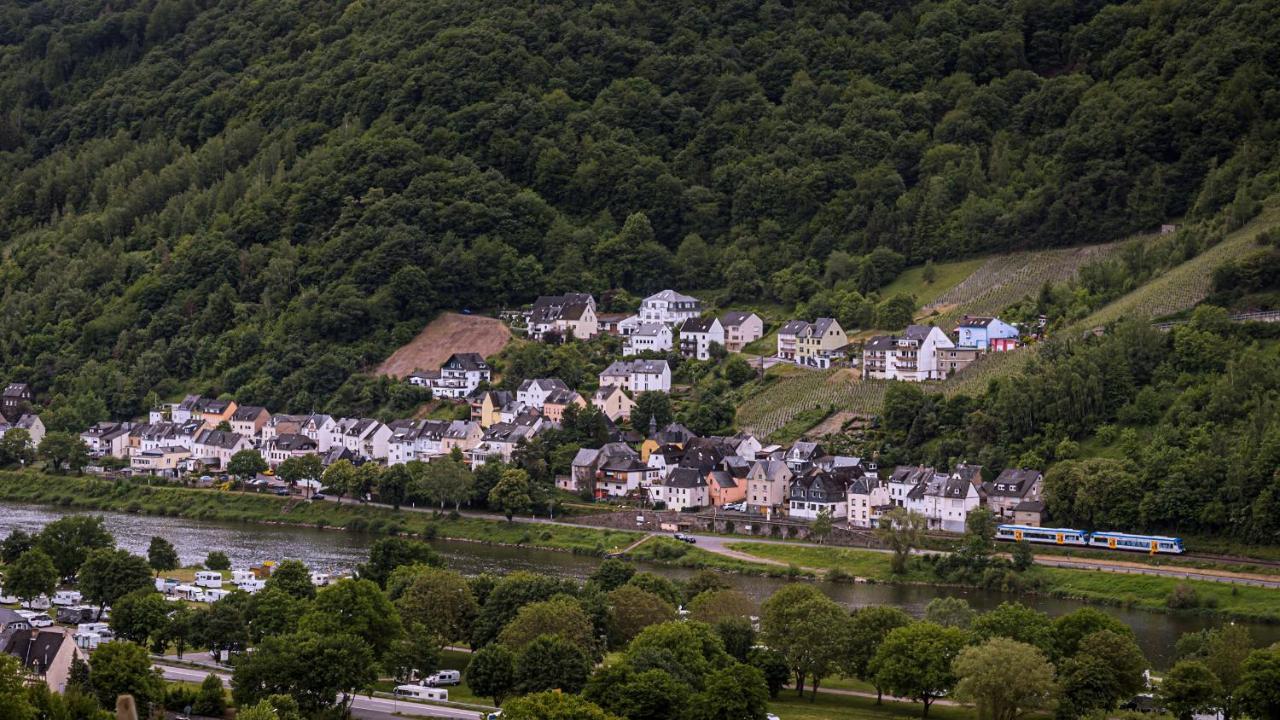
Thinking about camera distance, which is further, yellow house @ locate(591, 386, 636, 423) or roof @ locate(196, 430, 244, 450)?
roof @ locate(196, 430, 244, 450)

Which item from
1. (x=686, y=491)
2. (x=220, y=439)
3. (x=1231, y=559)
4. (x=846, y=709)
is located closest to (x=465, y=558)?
(x=686, y=491)

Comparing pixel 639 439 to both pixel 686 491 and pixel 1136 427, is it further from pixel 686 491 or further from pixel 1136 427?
pixel 1136 427

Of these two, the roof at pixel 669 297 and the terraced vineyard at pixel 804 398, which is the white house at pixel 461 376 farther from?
the terraced vineyard at pixel 804 398

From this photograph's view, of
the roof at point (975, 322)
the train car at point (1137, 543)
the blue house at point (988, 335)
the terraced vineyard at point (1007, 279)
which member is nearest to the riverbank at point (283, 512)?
the train car at point (1137, 543)

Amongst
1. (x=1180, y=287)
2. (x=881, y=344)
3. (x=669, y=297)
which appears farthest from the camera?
(x=669, y=297)

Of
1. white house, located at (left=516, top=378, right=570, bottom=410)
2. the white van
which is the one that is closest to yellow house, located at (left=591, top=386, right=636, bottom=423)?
white house, located at (left=516, top=378, right=570, bottom=410)

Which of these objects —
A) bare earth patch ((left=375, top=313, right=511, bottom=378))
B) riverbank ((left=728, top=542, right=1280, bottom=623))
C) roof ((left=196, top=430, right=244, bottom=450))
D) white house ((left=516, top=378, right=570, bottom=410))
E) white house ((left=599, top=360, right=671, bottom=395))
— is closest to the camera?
riverbank ((left=728, top=542, right=1280, bottom=623))

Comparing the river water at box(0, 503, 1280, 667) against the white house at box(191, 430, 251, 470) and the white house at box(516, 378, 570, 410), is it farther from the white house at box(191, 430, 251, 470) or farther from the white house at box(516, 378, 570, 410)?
the white house at box(516, 378, 570, 410)
